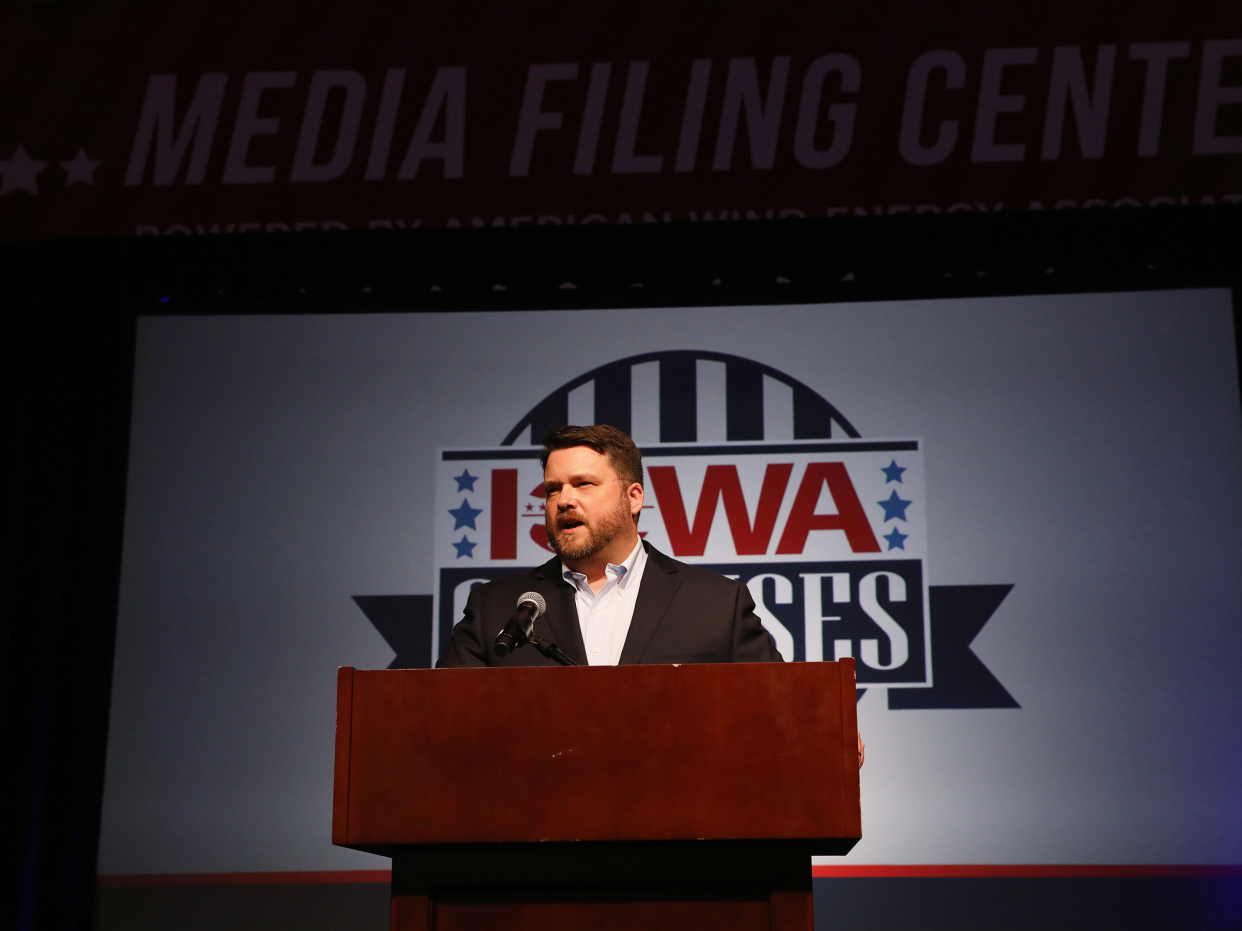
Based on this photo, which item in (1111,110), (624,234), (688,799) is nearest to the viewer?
(688,799)

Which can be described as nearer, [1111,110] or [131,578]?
[1111,110]

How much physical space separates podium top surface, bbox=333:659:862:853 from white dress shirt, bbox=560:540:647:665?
38.0 inches

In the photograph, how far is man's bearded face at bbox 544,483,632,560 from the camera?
251 cm

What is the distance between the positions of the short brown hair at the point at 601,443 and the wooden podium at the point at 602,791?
1.08 metres

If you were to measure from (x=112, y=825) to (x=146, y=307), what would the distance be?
1727mm

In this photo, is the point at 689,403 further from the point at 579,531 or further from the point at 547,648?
the point at 547,648

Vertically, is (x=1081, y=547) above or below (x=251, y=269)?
below

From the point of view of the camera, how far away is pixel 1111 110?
143 inches

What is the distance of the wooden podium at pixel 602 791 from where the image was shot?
57.8 inches

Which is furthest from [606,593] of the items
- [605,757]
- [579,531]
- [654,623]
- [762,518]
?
[762,518]

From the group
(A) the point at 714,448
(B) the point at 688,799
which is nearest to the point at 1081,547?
(A) the point at 714,448

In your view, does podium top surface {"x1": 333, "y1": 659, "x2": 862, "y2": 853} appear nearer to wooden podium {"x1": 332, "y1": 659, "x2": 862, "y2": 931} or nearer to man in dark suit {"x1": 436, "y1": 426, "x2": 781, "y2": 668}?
wooden podium {"x1": 332, "y1": 659, "x2": 862, "y2": 931}

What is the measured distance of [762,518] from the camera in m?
3.76

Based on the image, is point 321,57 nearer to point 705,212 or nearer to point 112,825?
point 705,212
